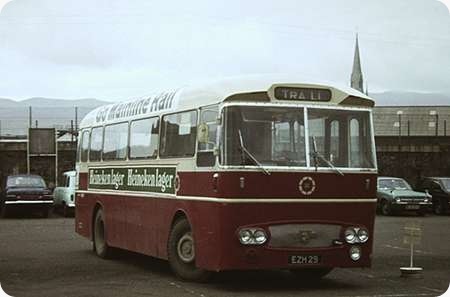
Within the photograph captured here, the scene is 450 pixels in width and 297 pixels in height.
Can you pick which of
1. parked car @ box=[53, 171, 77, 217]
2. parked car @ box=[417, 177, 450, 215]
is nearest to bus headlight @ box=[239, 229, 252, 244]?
parked car @ box=[53, 171, 77, 217]

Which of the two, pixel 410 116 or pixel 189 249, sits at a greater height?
pixel 410 116

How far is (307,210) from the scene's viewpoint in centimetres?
1080

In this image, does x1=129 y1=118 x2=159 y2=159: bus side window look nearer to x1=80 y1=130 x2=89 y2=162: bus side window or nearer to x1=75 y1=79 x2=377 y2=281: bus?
x1=75 y1=79 x2=377 y2=281: bus

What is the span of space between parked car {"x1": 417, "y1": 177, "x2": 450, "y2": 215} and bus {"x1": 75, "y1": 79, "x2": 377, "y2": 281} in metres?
22.9

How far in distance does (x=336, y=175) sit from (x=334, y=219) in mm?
580

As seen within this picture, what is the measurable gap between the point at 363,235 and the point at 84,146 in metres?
7.53

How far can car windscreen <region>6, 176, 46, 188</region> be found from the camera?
30.6m

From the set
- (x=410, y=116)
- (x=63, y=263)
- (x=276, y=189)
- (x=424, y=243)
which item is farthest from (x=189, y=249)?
(x=410, y=116)

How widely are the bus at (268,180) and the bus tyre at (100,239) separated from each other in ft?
10.6

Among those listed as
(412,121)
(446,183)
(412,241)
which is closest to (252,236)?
(412,241)

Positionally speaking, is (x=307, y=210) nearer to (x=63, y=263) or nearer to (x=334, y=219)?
(x=334, y=219)

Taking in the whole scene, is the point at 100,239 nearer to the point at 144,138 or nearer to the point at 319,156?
the point at 144,138

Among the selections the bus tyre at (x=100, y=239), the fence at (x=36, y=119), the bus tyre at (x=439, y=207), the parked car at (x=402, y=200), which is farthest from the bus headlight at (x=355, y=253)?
the bus tyre at (x=439, y=207)

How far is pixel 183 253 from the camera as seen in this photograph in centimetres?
1163
